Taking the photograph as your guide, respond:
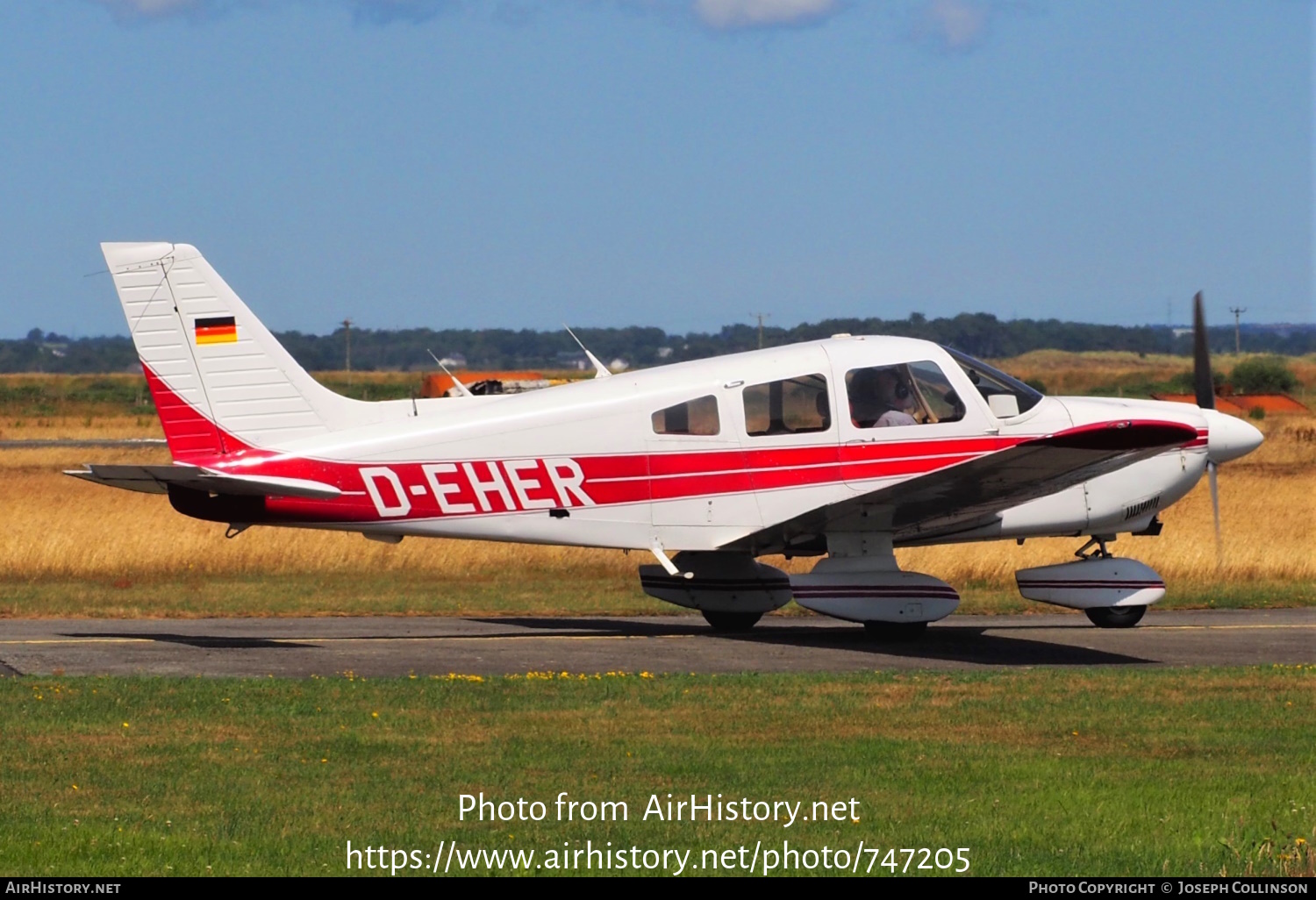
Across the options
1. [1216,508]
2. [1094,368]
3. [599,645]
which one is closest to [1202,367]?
[1216,508]

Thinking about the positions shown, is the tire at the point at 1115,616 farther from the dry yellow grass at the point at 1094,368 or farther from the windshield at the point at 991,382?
the dry yellow grass at the point at 1094,368

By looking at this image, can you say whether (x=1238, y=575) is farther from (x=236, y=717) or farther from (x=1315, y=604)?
(x=236, y=717)

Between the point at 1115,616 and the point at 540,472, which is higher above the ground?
the point at 540,472

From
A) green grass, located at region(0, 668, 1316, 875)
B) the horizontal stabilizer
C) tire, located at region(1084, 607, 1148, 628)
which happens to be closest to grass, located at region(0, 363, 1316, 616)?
tire, located at region(1084, 607, 1148, 628)

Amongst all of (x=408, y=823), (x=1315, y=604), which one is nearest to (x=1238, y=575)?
(x=1315, y=604)

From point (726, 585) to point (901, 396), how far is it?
107 inches

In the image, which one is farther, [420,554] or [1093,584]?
[420,554]

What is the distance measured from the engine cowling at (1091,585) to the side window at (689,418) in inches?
137

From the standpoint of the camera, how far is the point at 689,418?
47.2 ft

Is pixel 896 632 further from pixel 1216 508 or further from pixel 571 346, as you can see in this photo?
pixel 571 346

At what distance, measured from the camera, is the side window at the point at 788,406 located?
14383mm


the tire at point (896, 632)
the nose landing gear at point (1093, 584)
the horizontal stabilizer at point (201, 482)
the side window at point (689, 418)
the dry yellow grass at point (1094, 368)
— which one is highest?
the side window at point (689, 418)

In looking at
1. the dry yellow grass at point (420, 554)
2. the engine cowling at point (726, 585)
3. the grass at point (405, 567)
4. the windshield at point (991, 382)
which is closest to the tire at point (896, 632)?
the engine cowling at point (726, 585)
